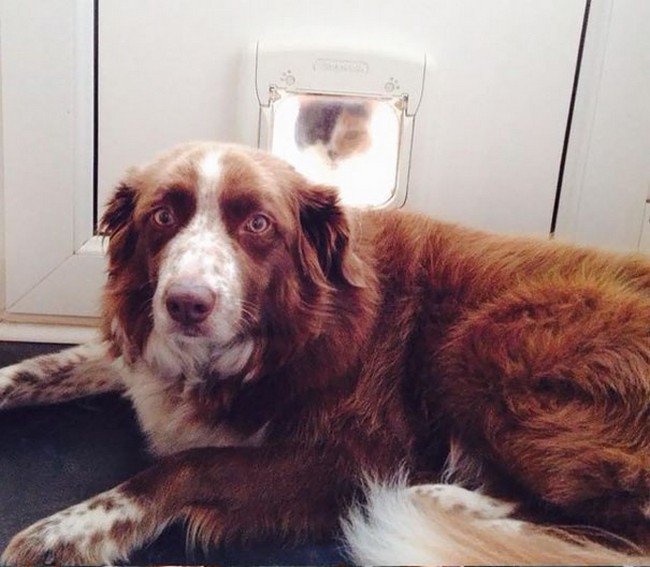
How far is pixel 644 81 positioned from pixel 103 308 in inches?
63.6

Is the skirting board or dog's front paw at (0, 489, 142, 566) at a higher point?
dog's front paw at (0, 489, 142, 566)

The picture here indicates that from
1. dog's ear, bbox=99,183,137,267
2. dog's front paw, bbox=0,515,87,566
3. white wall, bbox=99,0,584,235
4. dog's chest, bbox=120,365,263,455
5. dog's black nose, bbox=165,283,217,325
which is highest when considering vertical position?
white wall, bbox=99,0,584,235

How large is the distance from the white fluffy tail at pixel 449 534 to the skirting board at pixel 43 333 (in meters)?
1.17

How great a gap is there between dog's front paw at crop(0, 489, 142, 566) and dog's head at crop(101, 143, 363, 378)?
1.02 feet

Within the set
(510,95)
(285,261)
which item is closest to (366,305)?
(285,261)

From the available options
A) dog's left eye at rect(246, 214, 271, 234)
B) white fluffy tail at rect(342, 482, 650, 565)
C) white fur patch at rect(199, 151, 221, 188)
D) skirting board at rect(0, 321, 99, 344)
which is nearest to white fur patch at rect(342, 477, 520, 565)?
white fluffy tail at rect(342, 482, 650, 565)

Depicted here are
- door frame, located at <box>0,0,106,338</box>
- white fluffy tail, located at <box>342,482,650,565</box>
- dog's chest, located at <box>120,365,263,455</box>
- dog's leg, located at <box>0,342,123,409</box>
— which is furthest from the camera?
door frame, located at <box>0,0,106,338</box>

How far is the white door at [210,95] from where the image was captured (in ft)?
6.75

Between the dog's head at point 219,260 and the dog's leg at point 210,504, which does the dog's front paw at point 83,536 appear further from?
the dog's head at point 219,260

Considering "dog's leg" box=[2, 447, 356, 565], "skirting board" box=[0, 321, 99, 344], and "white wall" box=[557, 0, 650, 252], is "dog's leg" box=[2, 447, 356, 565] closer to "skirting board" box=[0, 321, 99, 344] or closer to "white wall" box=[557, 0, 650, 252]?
"skirting board" box=[0, 321, 99, 344]

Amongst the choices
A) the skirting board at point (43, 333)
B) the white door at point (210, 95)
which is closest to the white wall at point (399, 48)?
the white door at point (210, 95)

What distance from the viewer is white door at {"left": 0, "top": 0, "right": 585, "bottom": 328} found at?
206 centimetres

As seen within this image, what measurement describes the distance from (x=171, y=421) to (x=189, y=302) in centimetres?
36

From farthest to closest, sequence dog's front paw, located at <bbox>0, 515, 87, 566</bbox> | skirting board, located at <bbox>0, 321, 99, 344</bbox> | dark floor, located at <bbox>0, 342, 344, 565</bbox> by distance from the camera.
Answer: skirting board, located at <bbox>0, 321, 99, 344</bbox>
dark floor, located at <bbox>0, 342, 344, 565</bbox>
dog's front paw, located at <bbox>0, 515, 87, 566</bbox>
